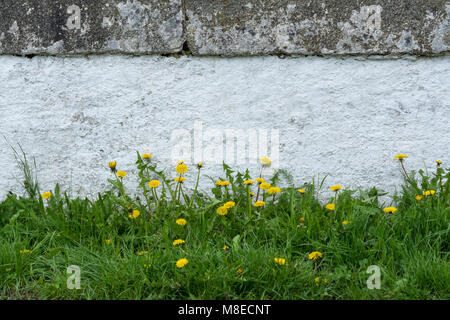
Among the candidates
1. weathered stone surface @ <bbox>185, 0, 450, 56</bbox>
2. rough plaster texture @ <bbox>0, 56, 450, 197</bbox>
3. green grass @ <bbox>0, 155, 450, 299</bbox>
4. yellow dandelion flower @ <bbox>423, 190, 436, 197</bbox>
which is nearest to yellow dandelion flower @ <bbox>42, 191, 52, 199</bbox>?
green grass @ <bbox>0, 155, 450, 299</bbox>

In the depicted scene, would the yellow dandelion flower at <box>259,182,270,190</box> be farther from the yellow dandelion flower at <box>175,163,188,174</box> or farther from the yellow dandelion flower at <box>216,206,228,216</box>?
the yellow dandelion flower at <box>175,163,188,174</box>

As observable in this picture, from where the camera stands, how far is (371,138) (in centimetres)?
285

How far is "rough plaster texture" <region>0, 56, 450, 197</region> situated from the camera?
111 inches

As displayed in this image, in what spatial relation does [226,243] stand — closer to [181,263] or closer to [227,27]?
[181,263]

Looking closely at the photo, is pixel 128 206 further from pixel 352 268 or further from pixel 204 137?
pixel 352 268

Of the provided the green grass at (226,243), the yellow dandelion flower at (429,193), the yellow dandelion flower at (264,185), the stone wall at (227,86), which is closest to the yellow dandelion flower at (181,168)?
the green grass at (226,243)

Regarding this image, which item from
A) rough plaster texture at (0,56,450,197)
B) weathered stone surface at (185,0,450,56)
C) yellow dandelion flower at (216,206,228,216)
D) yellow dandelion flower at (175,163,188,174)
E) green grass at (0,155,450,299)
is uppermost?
weathered stone surface at (185,0,450,56)

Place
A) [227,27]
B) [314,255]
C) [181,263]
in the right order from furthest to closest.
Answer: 1. [227,27]
2. [314,255]
3. [181,263]

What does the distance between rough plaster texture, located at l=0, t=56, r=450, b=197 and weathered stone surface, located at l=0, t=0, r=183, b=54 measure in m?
0.09

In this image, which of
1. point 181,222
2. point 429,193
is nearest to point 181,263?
point 181,222

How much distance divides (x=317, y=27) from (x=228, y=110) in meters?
0.71

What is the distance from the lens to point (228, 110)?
9.46ft
